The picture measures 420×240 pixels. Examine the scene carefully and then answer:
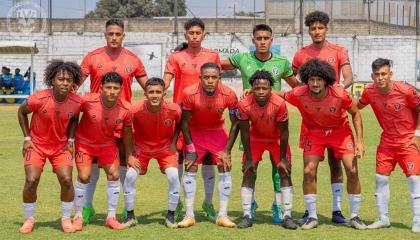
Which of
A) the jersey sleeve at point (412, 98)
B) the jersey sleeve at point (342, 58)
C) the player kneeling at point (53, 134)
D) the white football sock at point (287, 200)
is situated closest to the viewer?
the player kneeling at point (53, 134)

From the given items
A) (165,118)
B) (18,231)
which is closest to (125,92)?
(165,118)

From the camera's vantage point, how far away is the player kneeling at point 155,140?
865 centimetres

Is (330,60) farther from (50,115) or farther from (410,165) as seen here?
(50,115)

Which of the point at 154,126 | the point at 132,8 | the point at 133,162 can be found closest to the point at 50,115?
the point at 133,162

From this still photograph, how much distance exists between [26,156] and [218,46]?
30.5m

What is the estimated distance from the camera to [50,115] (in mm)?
8352

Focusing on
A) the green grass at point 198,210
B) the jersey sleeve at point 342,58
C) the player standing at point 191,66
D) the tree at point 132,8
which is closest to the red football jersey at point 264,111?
the player standing at point 191,66

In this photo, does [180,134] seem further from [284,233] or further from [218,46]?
[218,46]

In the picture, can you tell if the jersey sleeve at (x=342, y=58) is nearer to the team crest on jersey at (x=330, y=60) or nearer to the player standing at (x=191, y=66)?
the team crest on jersey at (x=330, y=60)

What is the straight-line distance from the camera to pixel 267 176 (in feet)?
42.1

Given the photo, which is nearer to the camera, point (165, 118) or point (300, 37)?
point (165, 118)

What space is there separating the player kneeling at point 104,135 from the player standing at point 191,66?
89 cm

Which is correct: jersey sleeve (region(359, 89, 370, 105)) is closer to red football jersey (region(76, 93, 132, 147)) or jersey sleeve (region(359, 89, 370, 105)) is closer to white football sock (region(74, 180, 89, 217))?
red football jersey (region(76, 93, 132, 147))

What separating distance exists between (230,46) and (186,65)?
28.9 metres
